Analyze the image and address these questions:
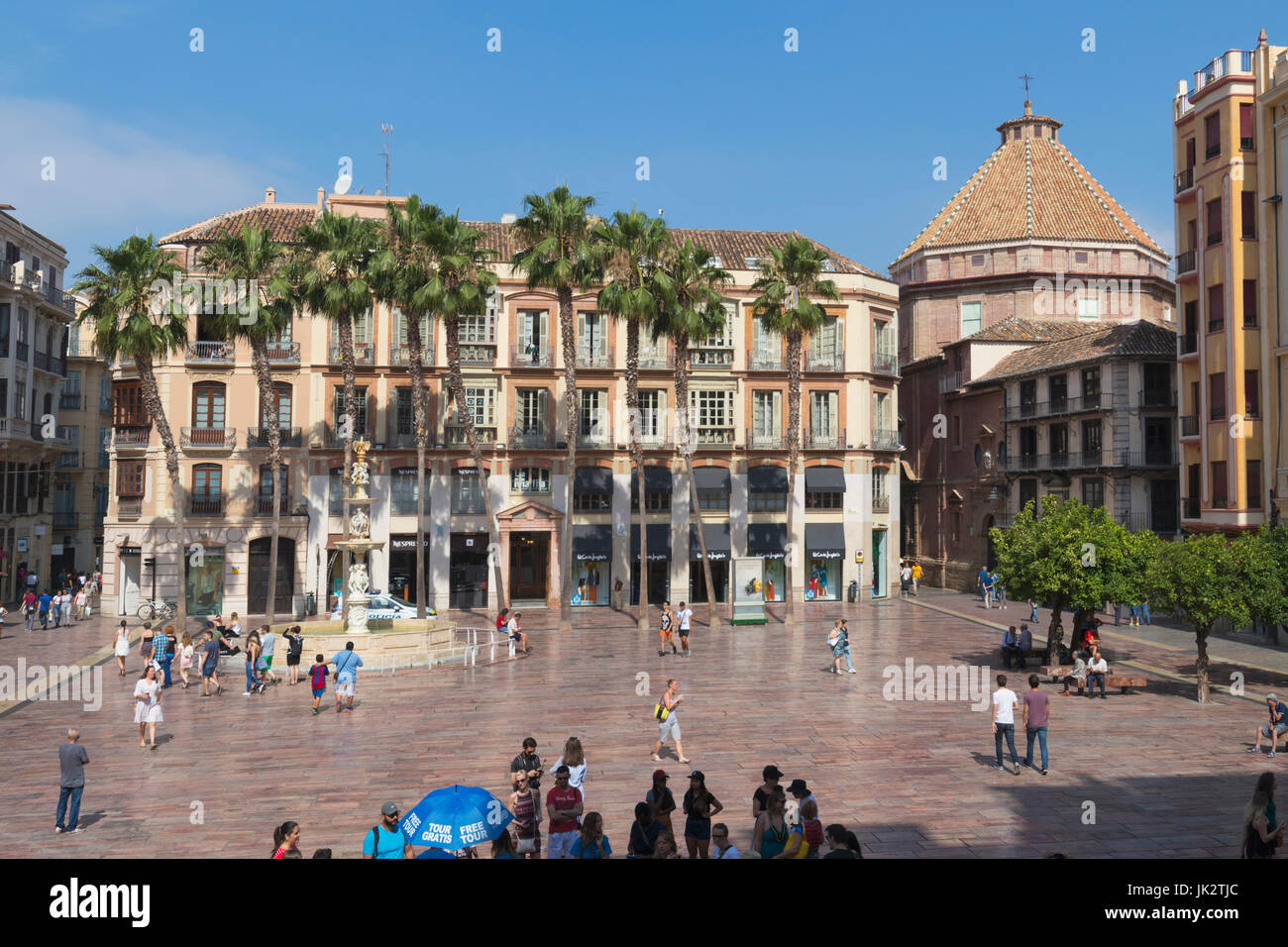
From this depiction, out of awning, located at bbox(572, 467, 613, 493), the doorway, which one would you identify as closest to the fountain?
the doorway

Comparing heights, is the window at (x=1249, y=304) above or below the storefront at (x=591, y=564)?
above

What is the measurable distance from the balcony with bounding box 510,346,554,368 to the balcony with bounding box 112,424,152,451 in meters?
17.5

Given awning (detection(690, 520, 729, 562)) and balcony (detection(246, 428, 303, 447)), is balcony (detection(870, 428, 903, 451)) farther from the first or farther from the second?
balcony (detection(246, 428, 303, 447))

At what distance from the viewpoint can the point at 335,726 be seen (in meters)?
21.5

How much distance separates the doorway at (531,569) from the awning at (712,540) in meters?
7.29

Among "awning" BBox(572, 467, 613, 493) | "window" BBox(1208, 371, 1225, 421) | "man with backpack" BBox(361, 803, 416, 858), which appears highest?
"window" BBox(1208, 371, 1225, 421)

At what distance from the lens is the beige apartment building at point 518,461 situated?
149ft

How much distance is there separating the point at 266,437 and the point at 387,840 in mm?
38852

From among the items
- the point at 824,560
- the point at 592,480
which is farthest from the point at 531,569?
the point at 824,560

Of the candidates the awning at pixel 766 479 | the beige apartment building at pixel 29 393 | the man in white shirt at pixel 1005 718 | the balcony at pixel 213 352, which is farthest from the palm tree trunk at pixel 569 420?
the beige apartment building at pixel 29 393

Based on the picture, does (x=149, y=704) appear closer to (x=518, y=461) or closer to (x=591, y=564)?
(x=518, y=461)

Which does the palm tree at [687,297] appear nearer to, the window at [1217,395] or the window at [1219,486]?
the window at [1217,395]

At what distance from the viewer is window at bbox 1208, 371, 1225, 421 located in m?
39.4

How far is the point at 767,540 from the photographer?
48906mm
